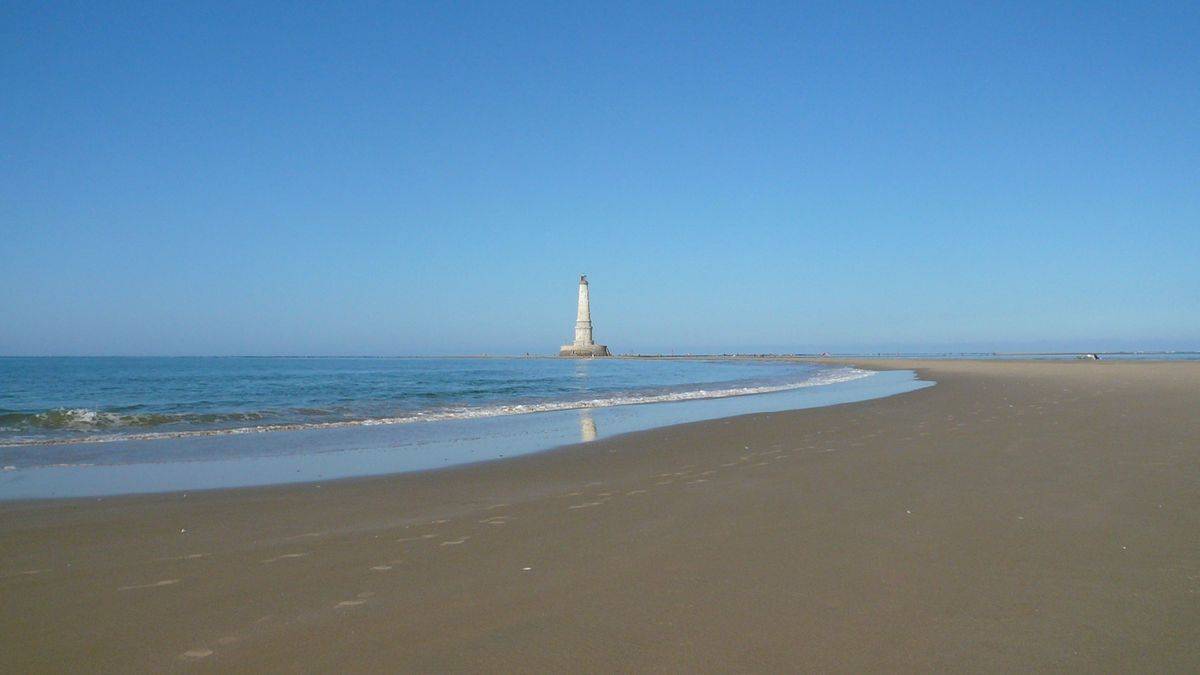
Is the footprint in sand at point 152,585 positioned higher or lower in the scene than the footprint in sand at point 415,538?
lower

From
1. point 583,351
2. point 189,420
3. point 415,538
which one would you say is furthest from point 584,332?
point 415,538

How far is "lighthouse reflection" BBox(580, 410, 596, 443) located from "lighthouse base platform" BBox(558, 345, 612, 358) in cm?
9221

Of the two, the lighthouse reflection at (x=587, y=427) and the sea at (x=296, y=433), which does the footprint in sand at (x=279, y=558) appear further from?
the lighthouse reflection at (x=587, y=427)

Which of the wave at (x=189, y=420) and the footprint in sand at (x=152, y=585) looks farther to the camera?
the wave at (x=189, y=420)

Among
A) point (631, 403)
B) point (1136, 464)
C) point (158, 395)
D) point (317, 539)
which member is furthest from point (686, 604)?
point (158, 395)

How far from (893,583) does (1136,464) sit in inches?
242

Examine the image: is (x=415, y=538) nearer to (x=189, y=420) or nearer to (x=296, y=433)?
(x=296, y=433)

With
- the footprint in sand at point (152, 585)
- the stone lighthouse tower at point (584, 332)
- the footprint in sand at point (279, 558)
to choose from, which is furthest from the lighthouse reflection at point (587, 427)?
the stone lighthouse tower at point (584, 332)

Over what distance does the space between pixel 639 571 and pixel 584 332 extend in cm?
10714

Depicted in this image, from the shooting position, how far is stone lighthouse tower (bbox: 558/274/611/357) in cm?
10781

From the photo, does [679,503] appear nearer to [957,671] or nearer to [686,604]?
[686,604]

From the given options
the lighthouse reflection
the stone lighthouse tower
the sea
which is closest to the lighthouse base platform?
the stone lighthouse tower

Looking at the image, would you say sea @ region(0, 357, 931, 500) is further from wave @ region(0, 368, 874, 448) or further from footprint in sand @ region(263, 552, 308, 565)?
footprint in sand @ region(263, 552, 308, 565)

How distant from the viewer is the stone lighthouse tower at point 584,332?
354 ft
